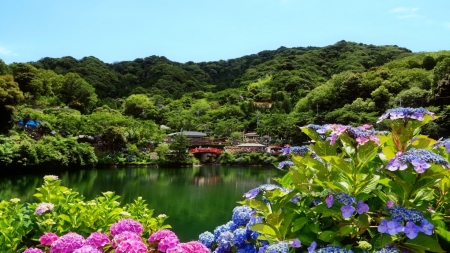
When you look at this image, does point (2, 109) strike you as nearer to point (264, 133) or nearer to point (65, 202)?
point (65, 202)

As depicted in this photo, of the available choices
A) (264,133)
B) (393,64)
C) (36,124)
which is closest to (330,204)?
(36,124)

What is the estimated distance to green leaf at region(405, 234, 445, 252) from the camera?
1.12 m

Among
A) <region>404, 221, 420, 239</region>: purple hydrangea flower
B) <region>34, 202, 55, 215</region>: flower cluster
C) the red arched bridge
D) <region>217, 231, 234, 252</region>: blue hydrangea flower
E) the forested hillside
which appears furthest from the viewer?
the red arched bridge

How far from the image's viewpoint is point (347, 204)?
1214mm

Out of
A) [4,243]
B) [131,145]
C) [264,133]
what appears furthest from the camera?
[264,133]

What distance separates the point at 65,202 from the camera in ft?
7.84

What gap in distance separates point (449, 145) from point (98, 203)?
6.94 feet

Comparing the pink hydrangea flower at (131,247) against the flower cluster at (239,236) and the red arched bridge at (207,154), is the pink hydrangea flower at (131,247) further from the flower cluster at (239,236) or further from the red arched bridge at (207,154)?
the red arched bridge at (207,154)

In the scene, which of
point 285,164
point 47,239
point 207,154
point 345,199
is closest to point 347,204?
point 345,199

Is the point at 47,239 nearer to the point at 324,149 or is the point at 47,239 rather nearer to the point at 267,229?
the point at 267,229

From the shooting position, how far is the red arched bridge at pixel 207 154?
33250 mm

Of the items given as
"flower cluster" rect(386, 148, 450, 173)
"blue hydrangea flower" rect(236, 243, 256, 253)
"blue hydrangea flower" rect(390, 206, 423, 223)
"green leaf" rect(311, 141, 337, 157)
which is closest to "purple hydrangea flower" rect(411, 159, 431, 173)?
"flower cluster" rect(386, 148, 450, 173)

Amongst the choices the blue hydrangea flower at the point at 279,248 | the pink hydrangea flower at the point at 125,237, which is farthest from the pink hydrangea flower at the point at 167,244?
the blue hydrangea flower at the point at 279,248

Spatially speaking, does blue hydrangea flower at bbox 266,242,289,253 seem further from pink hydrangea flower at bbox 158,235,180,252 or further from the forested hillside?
the forested hillside
